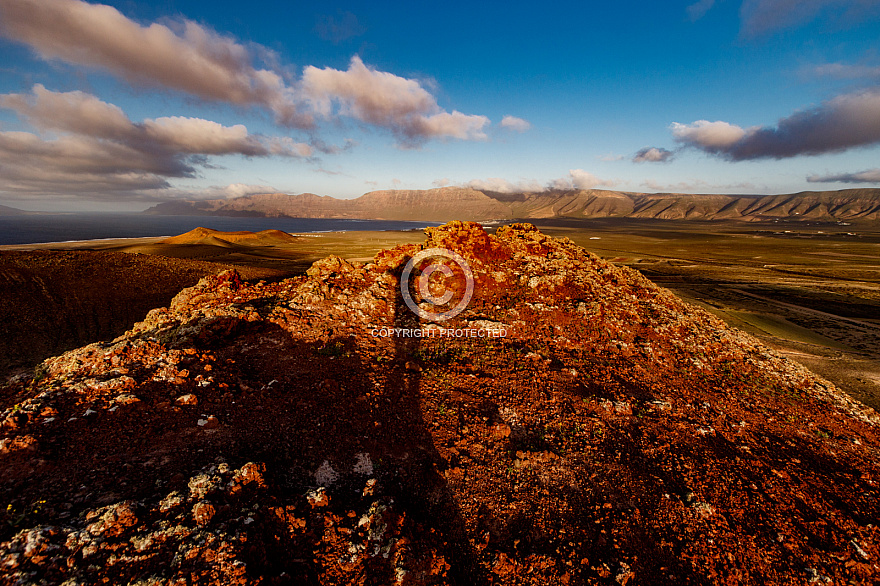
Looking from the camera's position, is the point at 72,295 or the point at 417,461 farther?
the point at 72,295

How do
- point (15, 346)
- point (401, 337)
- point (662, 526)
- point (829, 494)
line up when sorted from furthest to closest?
point (15, 346) < point (401, 337) < point (829, 494) < point (662, 526)

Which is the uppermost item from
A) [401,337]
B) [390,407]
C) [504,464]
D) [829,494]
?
[401,337]

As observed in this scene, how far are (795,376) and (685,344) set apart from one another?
13.8 feet

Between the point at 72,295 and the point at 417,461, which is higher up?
the point at 72,295

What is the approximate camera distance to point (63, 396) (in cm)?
733

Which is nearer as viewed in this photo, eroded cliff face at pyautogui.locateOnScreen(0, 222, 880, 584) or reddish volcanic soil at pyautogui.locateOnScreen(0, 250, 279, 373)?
eroded cliff face at pyautogui.locateOnScreen(0, 222, 880, 584)

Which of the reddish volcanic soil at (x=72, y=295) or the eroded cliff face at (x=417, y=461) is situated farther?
the reddish volcanic soil at (x=72, y=295)

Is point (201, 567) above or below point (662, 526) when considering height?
above

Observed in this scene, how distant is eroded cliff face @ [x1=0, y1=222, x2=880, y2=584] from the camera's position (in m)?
5.25

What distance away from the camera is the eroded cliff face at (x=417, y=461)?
525 centimetres

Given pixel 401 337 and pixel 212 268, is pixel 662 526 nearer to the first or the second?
pixel 401 337

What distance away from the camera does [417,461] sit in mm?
7734

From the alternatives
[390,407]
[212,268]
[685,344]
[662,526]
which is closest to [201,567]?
[390,407]

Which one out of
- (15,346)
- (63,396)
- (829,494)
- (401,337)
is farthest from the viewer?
(15,346)
